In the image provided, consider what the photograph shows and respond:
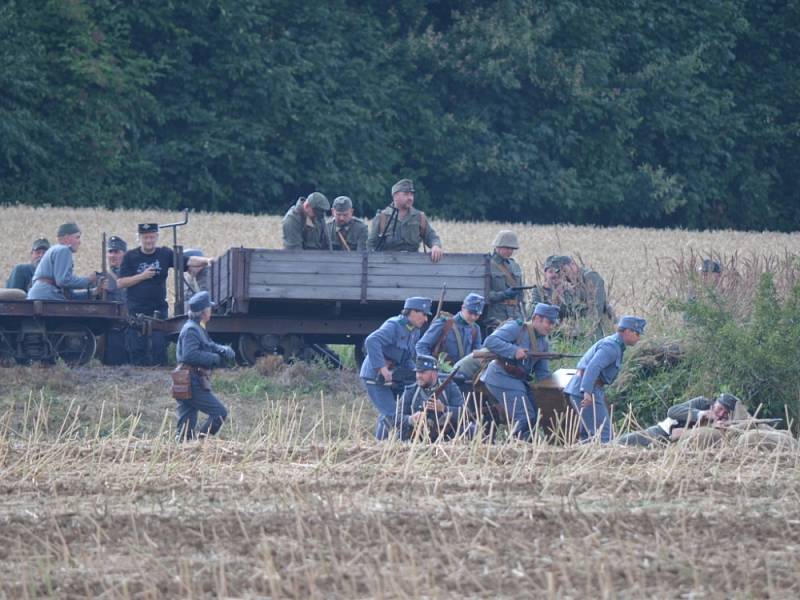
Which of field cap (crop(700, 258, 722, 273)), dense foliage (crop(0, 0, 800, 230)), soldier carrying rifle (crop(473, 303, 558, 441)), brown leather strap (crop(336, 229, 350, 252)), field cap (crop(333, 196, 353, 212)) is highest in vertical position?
dense foliage (crop(0, 0, 800, 230))

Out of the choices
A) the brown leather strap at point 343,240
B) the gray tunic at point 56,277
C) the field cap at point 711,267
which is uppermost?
→ the brown leather strap at point 343,240

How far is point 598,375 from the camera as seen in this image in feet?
44.6

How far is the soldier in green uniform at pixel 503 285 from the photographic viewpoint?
17.0 m

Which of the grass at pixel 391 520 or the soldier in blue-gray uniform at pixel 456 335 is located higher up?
the soldier in blue-gray uniform at pixel 456 335

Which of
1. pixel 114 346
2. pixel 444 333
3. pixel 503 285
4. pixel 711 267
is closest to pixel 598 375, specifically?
pixel 444 333

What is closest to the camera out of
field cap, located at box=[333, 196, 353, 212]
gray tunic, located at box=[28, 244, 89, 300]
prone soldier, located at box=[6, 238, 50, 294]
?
gray tunic, located at box=[28, 244, 89, 300]

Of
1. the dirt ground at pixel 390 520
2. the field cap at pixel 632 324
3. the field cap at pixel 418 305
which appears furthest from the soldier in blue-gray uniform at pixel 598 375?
the dirt ground at pixel 390 520

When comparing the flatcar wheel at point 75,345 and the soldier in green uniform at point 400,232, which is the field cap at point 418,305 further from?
the flatcar wheel at point 75,345

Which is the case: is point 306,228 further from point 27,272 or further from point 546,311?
point 546,311

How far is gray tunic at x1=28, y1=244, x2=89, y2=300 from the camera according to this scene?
56.9 ft

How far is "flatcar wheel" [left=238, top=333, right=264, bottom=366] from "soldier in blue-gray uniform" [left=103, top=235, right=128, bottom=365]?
1238 mm

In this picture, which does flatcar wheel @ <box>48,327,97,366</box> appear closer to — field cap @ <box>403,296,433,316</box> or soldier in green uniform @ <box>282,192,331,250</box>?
soldier in green uniform @ <box>282,192,331,250</box>

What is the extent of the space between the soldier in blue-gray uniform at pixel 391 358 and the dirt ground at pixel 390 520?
4.73 feet

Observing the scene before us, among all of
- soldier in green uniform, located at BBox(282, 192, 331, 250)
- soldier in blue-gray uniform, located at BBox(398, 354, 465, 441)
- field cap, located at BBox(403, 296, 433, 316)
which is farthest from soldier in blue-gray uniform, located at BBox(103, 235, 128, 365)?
soldier in blue-gray uniform, located at BBox(398, 354, 465, 441)
